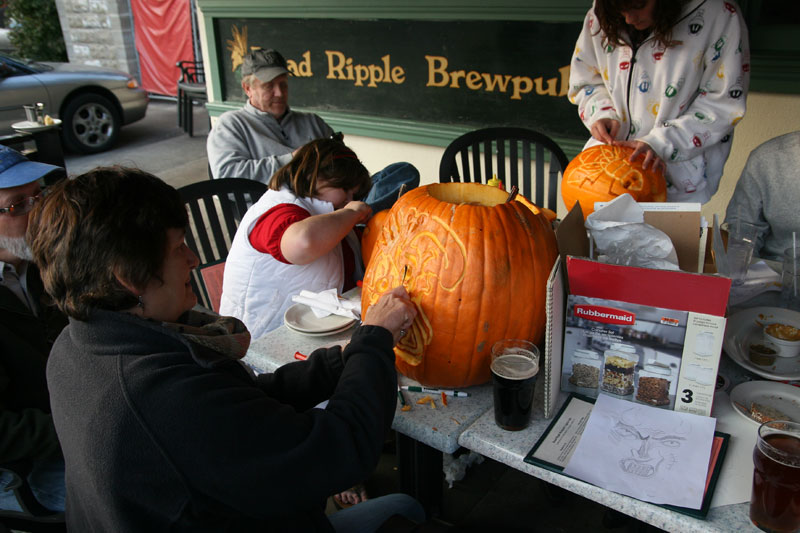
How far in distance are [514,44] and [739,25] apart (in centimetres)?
205

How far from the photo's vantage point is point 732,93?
242 centimetres

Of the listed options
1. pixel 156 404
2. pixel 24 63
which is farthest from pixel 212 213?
pixel 24 63

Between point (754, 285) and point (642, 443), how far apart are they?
0.92 meters

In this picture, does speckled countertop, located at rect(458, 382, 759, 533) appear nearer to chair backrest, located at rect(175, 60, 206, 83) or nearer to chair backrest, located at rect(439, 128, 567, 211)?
chair backrest, located at rect(439, 128, 567, 211)

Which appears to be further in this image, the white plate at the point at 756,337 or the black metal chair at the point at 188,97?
the black metal chair at the point at 188,97

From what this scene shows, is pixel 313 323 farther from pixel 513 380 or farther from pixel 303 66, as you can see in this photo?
pixel 303 66

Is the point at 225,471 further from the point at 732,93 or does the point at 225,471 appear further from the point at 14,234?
the point at 732,93

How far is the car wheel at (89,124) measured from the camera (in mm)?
8398

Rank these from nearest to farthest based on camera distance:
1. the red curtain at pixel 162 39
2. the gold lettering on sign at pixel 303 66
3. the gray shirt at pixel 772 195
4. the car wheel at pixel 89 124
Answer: the gray shirt at pixel 772 195
the gold lettering on sign at pixel 303 66
the car wheel at pixel 89 124
the red curtain at pixel 162 39

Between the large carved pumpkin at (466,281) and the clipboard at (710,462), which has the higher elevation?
the large carved pumpkin at (466,281)

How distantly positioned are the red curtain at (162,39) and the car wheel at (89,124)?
3.80 meters

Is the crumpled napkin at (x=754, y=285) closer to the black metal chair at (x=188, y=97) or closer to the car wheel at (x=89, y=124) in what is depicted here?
the black metal chair at (x=188, y=97)

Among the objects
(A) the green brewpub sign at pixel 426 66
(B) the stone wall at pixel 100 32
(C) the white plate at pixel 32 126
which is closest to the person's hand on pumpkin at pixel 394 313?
(A) the green brewpub sign at pixel 426 66

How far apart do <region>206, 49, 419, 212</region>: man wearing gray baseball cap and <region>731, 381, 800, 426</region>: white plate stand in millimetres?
2631
